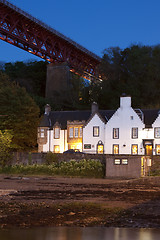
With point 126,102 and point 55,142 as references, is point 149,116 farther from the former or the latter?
point 55,142

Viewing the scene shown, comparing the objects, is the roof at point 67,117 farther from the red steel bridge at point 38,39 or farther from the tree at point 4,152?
the red steel bridge at point 38,39

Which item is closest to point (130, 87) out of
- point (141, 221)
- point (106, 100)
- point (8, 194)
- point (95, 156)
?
point (106, 100)

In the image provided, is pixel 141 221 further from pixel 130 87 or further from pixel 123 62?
pixel 123 62

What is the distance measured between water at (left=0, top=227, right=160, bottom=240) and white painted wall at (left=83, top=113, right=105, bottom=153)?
158 ft

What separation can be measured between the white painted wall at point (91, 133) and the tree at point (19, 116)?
10929 mm

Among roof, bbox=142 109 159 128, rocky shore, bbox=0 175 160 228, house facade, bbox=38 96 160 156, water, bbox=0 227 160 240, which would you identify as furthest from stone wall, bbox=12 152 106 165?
water, bbox=0 227 160 240

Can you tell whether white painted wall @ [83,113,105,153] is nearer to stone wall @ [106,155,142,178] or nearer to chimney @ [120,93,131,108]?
chimney @ [120,93,131,108]

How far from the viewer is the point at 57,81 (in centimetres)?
9712

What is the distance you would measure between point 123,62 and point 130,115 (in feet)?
97.8

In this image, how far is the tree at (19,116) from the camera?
223 ft

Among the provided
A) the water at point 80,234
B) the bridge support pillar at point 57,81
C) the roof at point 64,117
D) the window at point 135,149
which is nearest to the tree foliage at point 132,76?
the bridge support pillar at point 57,81

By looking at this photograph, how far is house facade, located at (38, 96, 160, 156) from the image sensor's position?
61.2 m

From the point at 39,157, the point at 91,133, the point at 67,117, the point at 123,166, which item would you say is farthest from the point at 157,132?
the point at 39,157

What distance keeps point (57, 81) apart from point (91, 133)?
35.1 m
